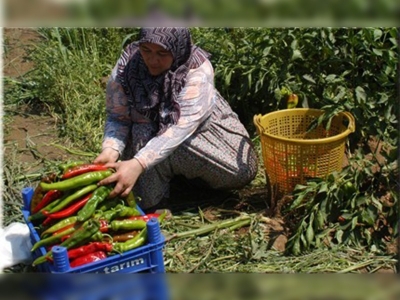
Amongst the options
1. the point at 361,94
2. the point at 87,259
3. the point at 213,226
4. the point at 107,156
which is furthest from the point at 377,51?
the point at 87,259

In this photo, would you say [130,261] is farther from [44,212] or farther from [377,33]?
[377,33]

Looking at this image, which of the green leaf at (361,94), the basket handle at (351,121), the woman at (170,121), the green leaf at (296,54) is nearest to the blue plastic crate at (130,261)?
the woman at (170,121)

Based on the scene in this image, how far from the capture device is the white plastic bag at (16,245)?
248 centimetres

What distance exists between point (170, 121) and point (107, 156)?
32 centimetres

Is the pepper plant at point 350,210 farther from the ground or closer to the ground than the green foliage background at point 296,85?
closer to the ground

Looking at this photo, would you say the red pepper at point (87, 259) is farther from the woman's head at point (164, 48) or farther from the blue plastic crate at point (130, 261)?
the woman's head at point (164, 48)

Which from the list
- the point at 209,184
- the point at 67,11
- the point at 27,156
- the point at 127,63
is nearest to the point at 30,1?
the point at 67,11

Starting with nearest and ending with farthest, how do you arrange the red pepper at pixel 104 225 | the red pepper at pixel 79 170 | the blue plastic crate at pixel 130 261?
the blue plastic crate at pixel 130 261 → the red pepper at pixel 104 225 → the red pepper at pixel 79 170

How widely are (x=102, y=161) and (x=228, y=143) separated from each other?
27.0 inches

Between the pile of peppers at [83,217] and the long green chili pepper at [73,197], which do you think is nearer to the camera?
the pile of peppers at [83,217]

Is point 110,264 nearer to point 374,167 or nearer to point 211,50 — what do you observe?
point 374,167

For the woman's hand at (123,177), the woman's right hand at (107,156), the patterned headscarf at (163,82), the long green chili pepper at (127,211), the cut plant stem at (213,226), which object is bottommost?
the cut plant stem at (213,226)

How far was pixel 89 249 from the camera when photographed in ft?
7.13

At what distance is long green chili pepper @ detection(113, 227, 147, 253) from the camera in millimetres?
2180
